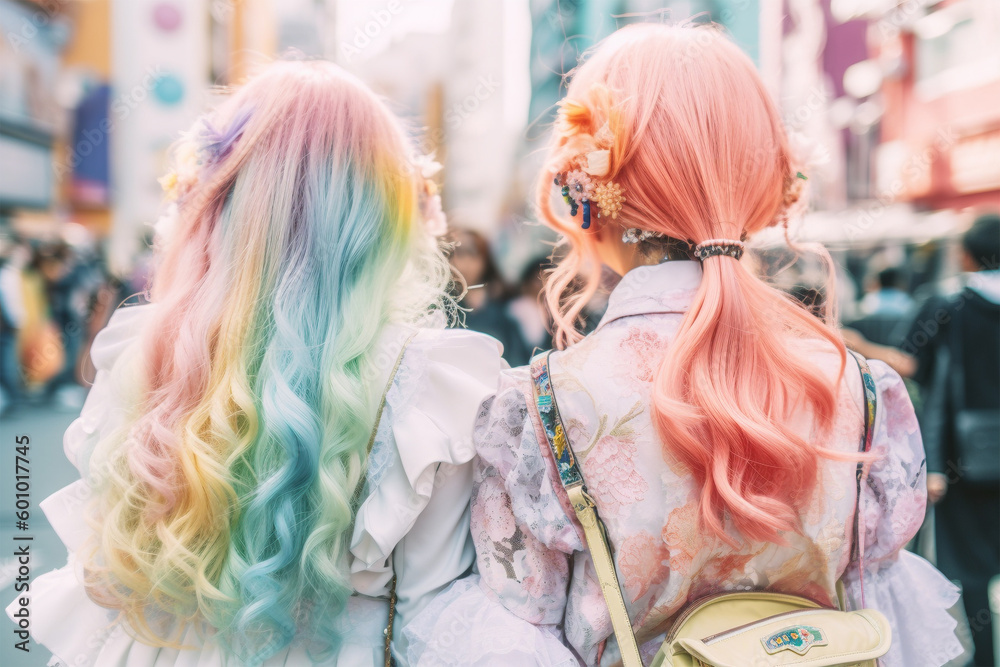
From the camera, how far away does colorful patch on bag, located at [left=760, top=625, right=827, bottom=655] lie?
3.60ft

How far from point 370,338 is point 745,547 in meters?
0.76

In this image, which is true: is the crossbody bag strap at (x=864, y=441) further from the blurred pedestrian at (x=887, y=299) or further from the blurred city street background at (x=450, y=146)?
the blurred pedestrian at (x=887, y=299)

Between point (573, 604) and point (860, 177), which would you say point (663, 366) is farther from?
point (860, 177)

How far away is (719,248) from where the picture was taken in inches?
47.3

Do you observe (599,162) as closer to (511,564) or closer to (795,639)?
(511,564)

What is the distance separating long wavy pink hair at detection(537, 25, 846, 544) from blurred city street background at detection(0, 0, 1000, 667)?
23cm

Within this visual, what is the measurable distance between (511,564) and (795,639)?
0.48m

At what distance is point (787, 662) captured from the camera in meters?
1.08

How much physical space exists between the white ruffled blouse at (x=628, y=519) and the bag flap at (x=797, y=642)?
0.09 m

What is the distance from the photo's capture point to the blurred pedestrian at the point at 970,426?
2.92m

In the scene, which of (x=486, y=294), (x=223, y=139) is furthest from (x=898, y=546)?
(x=486, y=294)

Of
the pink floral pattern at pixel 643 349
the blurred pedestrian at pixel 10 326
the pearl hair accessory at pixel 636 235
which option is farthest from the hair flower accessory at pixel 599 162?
the blurred pedestrian at pixel 10 326

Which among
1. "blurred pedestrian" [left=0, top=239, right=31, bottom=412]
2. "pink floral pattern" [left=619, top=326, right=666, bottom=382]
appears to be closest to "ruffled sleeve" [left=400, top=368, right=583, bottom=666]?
"pink floral pattern" [left=619, top=326, right=666, bottom=382]

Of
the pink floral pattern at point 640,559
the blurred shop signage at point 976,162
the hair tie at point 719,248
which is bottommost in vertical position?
the pink floral pattern at point 640,559
